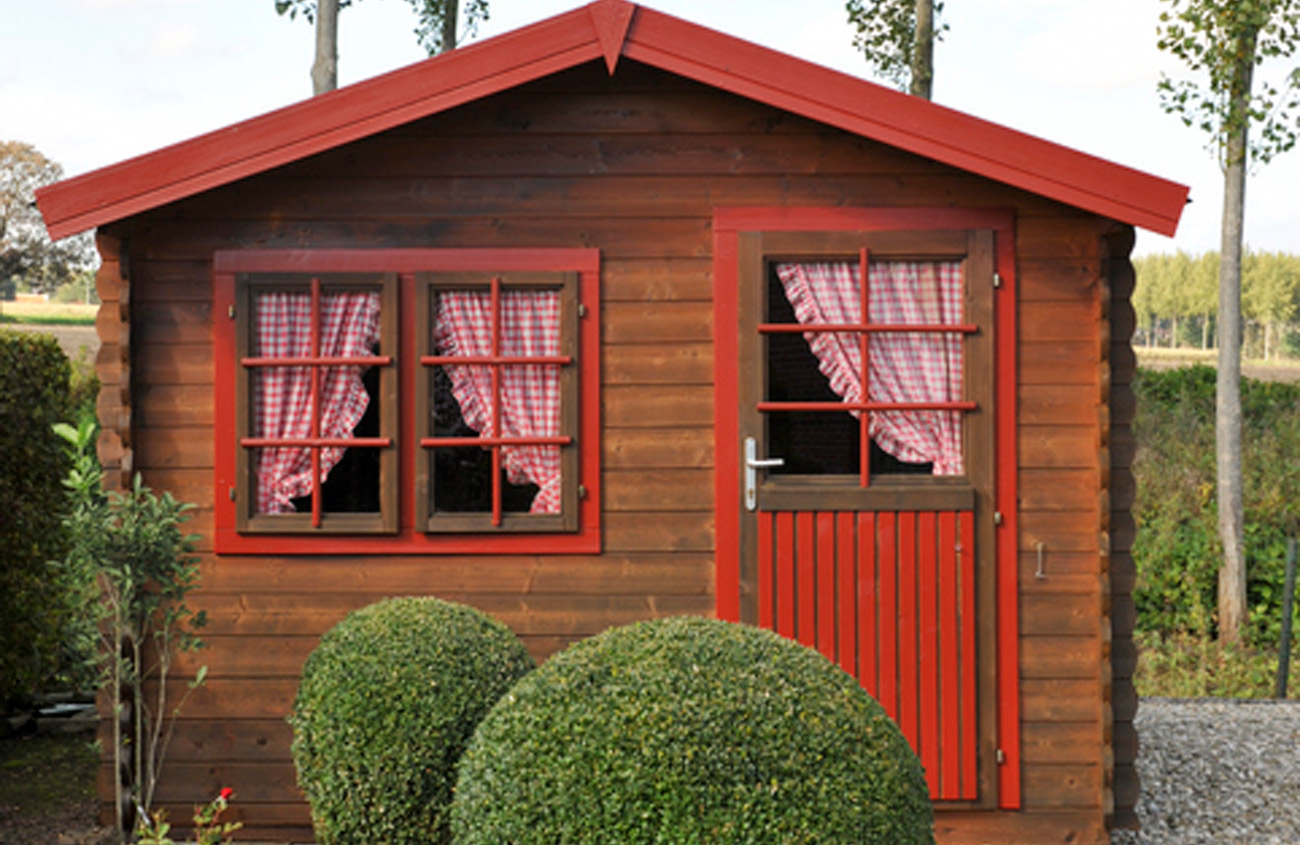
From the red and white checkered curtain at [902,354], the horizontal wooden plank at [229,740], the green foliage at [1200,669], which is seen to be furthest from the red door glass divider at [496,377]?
the green foliage at [1200,669]

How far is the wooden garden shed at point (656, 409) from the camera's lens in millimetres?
5008

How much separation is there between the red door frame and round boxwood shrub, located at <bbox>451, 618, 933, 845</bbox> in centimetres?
169

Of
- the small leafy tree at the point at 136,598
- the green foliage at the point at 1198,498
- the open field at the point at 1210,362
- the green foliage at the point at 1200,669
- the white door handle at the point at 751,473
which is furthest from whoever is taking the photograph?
the open field at the point at 1210,362

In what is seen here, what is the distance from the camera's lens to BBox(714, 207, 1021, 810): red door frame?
5.02 m

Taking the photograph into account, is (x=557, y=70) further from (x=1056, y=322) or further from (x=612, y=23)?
(x=1056, y=322)

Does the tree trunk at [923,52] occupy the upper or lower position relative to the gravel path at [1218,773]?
upper

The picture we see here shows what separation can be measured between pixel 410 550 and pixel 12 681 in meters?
3.11

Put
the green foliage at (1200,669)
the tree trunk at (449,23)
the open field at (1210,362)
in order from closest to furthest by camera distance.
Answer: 1. the green foliage at (1200,669)
2. the tree trunk at (449,23)
3. the open field at (1210,362)

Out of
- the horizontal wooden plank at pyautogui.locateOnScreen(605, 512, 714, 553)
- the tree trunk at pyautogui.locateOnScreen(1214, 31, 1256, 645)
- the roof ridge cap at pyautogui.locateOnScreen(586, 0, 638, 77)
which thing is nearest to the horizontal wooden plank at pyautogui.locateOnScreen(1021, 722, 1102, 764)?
the horizontal wooden plank at pyautogui.locateOnScreen(605, 512, 714, 553)

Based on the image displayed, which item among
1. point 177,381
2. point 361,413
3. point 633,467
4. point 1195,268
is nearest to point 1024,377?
point 633,467

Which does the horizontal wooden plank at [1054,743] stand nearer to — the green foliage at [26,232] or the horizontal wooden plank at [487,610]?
the horizontal wooden plank at [487,610]

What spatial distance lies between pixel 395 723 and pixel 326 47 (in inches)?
274

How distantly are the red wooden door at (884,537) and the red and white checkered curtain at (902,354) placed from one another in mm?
36

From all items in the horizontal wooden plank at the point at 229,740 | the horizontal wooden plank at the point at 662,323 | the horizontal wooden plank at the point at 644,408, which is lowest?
the horizontal wooden plank at the point at 229,740
